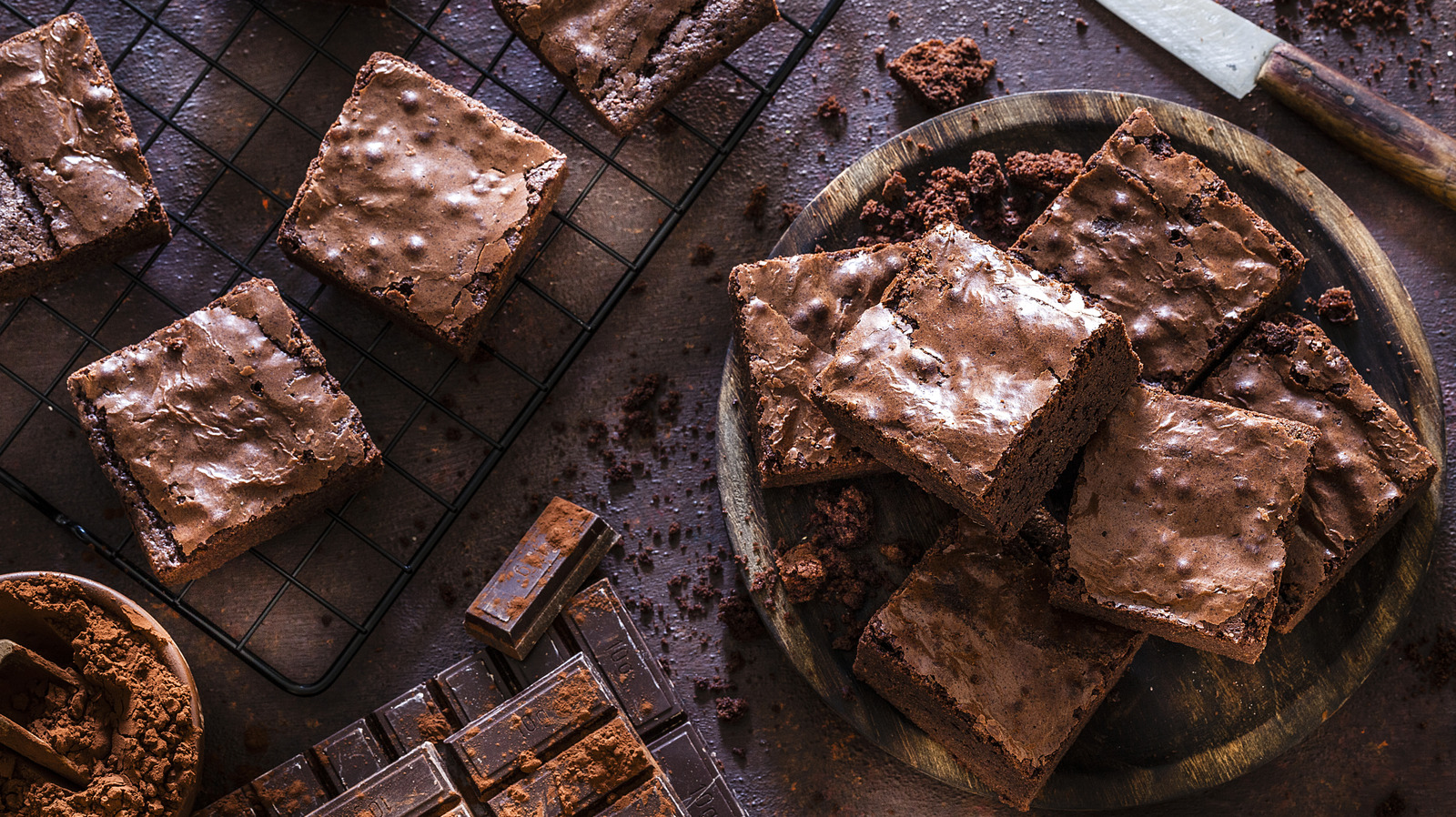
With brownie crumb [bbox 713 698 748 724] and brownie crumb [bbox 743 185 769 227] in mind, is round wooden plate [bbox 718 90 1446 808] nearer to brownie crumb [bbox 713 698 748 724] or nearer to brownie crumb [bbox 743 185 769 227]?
brownie crumb [bbox 743 185 769 227]

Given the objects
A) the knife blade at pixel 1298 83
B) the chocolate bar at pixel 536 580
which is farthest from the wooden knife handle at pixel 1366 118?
the chocolate bar at pixel 536 580

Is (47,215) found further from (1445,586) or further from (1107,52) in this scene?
(1445,586)

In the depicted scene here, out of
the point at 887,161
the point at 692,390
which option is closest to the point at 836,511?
the point at 692,390

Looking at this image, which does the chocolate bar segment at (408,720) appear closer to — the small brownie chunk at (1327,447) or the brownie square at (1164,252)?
the brownie square at (1164,252)

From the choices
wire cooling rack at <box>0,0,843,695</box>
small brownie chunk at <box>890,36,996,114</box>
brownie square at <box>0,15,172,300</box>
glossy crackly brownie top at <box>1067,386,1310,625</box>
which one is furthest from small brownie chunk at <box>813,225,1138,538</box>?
brownie square at <box>0,15,172,300</box>

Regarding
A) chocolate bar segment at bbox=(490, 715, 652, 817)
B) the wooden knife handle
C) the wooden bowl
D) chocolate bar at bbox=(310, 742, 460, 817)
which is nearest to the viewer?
the wooden bowl
